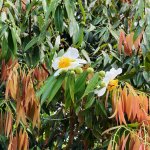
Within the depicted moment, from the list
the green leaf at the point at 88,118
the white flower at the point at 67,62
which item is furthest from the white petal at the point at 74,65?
the green leaf at the point at 88,118

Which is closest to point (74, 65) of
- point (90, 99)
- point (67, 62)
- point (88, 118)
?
point (67, 62)

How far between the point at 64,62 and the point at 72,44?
31 cm

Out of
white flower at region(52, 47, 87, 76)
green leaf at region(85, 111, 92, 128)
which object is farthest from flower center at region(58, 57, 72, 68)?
green leaf at region(85, 111, 92, 128)

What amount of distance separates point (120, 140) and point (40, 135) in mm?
754

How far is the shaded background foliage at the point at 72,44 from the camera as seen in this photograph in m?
1.31

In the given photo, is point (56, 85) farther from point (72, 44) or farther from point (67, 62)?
point (72, 44)

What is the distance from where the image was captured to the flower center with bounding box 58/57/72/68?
3.96 ft

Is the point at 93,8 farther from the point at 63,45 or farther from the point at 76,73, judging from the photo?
the point at 76,73

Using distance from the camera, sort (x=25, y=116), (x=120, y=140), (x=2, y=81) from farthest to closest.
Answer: (x=2, y=81)
(x=25, y=116)
(x=120, y=140)

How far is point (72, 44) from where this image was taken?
1.52m

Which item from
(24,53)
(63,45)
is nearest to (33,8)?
(24,53)

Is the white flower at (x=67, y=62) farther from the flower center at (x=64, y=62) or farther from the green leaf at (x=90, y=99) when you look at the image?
the green leaf at (x=90, y=99)

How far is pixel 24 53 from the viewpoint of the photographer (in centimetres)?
147

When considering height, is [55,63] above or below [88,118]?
above
